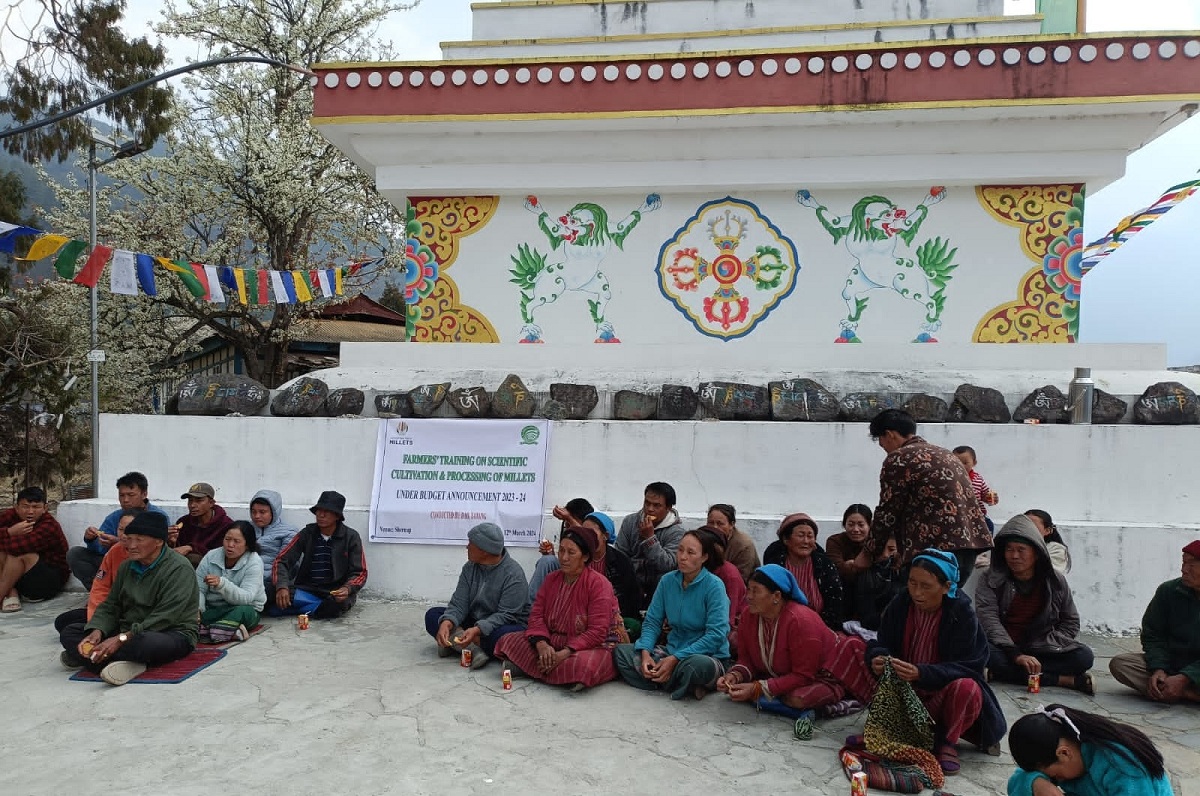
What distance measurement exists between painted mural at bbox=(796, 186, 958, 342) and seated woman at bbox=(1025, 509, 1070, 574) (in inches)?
85.2

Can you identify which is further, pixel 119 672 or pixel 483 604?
pixel 483 604

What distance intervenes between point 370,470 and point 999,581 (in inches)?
176

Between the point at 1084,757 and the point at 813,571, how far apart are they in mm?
2509

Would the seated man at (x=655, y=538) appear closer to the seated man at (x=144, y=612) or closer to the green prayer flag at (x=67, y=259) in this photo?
the seated man at (x=144, y=612)

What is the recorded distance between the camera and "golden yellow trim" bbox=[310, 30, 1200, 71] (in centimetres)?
642

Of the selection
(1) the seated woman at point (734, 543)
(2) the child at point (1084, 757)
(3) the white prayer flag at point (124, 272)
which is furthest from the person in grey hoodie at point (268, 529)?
(2) the child at point (1084, 757)

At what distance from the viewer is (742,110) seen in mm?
6762

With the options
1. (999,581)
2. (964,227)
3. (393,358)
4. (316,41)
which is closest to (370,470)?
(393,358)

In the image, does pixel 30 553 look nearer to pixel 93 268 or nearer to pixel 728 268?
pixel 93 268

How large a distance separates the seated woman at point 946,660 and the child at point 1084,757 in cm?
103

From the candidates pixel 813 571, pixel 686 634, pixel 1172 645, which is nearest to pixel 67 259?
pixel 686 634

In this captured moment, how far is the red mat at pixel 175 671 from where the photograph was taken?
4.68 meters

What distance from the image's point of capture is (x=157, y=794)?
11.0 feet

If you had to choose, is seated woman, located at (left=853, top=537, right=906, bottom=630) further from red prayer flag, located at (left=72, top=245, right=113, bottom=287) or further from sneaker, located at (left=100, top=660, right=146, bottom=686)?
red prayer flag, located at (left=72, top=245, right=113, bottom=287)
